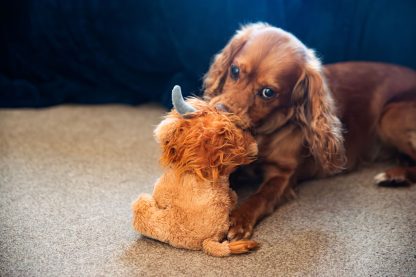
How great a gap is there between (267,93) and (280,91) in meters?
0.06

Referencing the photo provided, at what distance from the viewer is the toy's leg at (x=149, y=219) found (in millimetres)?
1429

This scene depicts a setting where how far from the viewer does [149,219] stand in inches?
56.7

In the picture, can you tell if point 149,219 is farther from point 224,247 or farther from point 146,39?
point 146,39

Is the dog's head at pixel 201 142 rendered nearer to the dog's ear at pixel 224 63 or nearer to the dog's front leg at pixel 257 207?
the dog's front leg at pixel 257 207

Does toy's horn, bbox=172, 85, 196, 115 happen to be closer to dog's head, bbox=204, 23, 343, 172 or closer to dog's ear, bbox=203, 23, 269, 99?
dog's head, bbox=204, 23, 343, 172

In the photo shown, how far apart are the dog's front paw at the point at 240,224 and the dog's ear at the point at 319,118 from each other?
1.33 ft

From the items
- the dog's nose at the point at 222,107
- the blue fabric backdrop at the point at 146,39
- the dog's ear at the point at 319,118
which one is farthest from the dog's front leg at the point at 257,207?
the blue fabric backdrop at the point at 146,39

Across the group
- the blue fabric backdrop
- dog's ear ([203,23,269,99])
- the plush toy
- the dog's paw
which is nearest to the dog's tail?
the plush toy

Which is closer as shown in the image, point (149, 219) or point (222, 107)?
point (149, 219)

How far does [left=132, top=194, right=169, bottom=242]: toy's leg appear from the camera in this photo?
1.43 m

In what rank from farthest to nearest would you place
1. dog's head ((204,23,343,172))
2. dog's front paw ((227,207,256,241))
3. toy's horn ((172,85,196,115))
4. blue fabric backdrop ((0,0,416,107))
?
blue fabric backdrop ((0,0,416,107)) < dog's head ((204,23,343,172)) < dog's front paw ((227,207,256,241)) < toy's horn ((172,85,196,115))

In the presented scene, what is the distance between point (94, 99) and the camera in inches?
107

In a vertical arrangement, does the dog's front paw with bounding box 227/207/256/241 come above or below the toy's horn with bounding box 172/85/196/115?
below

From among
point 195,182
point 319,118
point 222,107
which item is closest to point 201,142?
point 195,182
